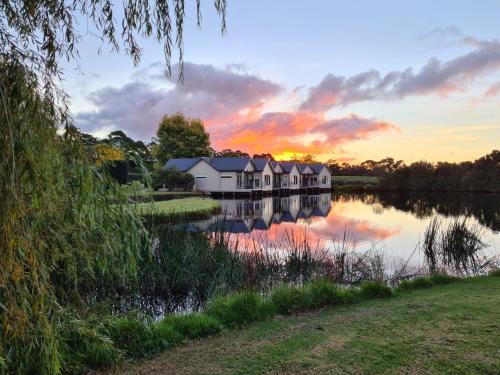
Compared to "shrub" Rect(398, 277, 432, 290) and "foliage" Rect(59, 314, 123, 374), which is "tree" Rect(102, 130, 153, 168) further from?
"shrub" Rect(398, 277, 432, 290)

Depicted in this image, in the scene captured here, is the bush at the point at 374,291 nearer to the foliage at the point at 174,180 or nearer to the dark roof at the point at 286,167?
the foliage at the point at 174,180

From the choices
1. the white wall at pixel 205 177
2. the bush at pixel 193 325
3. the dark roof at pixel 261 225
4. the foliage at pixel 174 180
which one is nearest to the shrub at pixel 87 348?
the bush at pixel 193 325

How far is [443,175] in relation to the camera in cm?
5022

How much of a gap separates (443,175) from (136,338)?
52.0 metres

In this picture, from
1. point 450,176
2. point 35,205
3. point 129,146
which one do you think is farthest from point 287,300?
point 450,176

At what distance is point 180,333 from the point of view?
4473 mm

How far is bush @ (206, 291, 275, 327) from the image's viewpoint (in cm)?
491

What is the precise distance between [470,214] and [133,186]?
75.5ft

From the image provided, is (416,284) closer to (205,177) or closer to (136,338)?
(136,338)

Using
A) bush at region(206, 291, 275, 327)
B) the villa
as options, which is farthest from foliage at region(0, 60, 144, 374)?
the villa

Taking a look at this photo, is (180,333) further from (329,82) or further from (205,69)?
(329,82)

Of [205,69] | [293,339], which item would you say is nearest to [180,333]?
[293,339]

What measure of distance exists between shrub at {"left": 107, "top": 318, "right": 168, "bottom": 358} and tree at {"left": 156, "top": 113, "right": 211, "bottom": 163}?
161 feet

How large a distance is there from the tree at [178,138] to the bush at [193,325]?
159 ft
